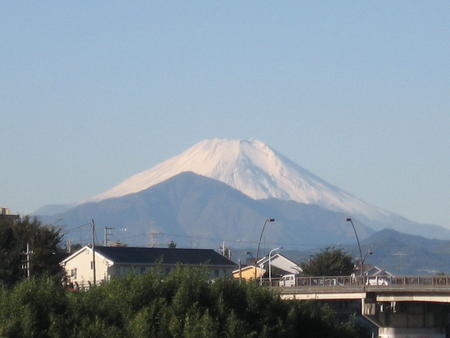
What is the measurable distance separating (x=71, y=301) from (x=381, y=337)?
53194 mm

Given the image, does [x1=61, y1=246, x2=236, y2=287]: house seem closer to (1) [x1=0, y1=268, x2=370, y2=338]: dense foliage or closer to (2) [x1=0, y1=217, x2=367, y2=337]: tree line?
(2) [x1=0, y1=217, x2=367, y2=337]: tree line

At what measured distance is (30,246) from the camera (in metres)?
115

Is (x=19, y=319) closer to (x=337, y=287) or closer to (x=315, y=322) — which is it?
(x=315, y=322)

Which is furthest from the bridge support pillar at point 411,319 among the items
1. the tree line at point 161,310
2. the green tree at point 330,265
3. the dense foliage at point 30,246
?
the green tree at point 330,265

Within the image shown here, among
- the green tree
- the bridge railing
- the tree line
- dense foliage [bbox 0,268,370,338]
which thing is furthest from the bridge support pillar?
the green tree

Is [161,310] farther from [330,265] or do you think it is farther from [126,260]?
[330,265]

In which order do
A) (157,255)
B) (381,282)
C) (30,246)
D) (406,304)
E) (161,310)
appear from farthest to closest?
(157,255) → (381,282) → (30,246) → (406,304) → (161,310)

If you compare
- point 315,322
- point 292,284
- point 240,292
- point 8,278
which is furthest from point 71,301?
point 292,284

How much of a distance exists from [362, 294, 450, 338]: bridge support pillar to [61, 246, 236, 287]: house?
47.5 meters

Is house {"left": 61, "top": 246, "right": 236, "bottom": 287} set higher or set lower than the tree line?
higher

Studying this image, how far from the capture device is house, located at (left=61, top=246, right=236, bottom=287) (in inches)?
6393

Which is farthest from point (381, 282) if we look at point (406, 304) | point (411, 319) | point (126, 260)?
point (126, 260)

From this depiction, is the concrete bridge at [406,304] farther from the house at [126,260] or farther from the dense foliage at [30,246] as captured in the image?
the house at [126,260]

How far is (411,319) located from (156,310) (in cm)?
5132
